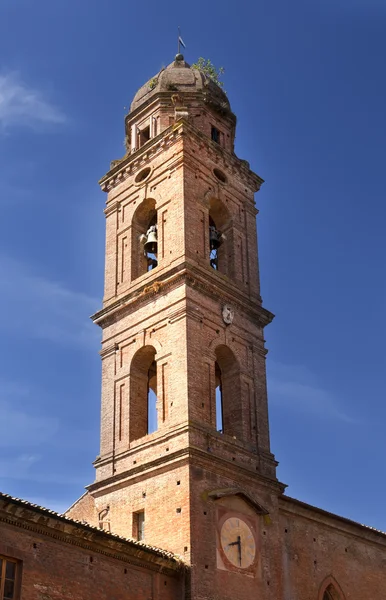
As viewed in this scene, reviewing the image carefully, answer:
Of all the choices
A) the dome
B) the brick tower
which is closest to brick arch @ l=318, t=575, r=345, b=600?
the brick tower

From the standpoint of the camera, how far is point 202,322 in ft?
70.5

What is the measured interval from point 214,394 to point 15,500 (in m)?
6.98

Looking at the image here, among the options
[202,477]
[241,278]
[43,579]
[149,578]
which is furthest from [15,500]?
[241,278]

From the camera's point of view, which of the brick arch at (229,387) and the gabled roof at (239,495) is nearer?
the gabled roof at (239,495)

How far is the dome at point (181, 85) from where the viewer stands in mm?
26977

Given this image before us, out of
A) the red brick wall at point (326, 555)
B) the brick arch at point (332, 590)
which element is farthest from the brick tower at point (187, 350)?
the brick arch at point (332, 590)

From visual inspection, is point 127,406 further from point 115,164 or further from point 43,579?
point 115,164

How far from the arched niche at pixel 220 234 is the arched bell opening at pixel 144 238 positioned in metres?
1.67

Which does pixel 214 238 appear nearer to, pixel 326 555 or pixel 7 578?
pixel 326 555

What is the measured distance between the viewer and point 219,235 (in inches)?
976

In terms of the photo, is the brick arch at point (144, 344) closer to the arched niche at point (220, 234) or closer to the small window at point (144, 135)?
the arched niche at point (220, 234)

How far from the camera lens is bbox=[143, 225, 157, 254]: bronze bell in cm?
2384

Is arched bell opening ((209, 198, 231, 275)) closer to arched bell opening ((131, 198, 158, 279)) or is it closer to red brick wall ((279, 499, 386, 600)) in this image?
arched bell opening ((131, 198, 158, 279))

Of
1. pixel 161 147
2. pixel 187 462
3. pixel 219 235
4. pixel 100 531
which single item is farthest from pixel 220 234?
pixel 100 531
